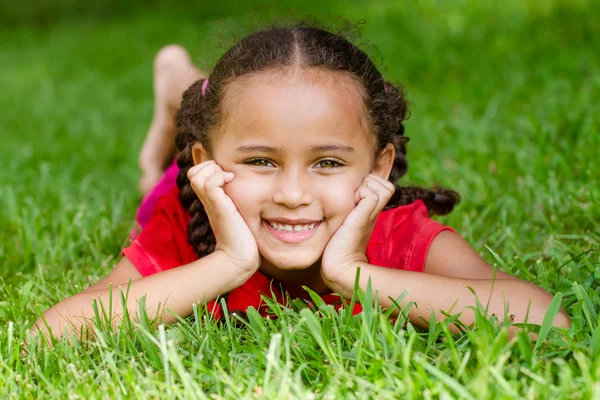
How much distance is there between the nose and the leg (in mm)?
1958

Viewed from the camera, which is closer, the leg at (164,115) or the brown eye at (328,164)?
the brown eye at (328,164)

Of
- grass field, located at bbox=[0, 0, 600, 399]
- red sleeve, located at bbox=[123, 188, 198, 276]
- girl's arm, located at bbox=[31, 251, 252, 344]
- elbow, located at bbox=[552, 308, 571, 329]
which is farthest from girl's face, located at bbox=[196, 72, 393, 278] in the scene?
elbow, located at bbox=[552, 308, 571, 329]

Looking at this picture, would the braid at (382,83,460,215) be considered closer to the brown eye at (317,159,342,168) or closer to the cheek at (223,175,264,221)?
the brown eye at (317,159,342,168)

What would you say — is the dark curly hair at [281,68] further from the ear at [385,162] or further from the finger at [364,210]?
the finger at [364,210]

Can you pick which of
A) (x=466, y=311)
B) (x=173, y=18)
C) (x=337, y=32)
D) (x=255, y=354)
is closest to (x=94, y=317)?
(x=255, y=354)

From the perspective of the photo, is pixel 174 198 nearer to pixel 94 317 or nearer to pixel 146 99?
pixel 94 317

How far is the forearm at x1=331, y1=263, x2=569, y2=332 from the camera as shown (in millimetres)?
2336

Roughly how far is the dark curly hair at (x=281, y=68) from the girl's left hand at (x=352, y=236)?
0.26 meters

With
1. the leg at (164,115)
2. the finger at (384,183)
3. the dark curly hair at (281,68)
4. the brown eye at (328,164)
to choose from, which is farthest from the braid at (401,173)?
the leg at (164,115)

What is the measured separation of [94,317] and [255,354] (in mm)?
600

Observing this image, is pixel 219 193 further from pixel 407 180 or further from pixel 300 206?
pixel 407 180

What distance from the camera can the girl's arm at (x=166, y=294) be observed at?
253 cm

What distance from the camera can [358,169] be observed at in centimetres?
261

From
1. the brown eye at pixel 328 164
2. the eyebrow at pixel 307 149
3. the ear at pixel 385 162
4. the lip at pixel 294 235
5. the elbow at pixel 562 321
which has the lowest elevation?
the elbow at pixel 562 321
